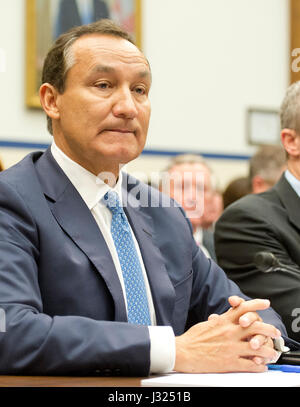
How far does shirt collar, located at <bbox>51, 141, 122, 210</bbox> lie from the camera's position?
1890 mm

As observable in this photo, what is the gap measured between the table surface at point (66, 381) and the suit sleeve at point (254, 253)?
0.99m

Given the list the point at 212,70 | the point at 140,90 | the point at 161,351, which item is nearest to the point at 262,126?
the point at 212,70

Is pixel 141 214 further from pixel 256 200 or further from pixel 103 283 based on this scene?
pixel 256 200

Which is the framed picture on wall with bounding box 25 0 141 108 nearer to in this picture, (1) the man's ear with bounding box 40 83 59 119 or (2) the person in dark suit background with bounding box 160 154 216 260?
(2) the person in dark suit background with bounding box 160 154 216 260

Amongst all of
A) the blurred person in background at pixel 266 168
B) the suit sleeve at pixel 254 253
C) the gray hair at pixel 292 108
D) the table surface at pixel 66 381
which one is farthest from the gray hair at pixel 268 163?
the table surface at pixel 66 381

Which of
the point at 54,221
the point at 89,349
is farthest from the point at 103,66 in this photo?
the point at 89,349

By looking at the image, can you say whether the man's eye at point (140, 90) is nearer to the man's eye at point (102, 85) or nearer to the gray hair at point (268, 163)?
the man's eye at point (102, 85)

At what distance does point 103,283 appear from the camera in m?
1.75

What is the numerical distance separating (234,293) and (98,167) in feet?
1.86

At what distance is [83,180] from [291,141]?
3.48 ft

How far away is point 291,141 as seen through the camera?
2.68 meters

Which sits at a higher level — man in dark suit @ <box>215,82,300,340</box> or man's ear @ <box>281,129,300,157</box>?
man's ear @ <box>281,129,300,157</box>

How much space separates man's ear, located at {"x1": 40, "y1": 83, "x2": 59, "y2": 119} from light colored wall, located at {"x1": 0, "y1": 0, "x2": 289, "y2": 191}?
343 cm

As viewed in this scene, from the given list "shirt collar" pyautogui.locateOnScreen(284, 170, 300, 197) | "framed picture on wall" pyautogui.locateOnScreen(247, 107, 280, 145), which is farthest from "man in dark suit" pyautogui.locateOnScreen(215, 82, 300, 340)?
"framed picture on wall" pyautogui.locateOnScreen(247, 107, 280, 145)
